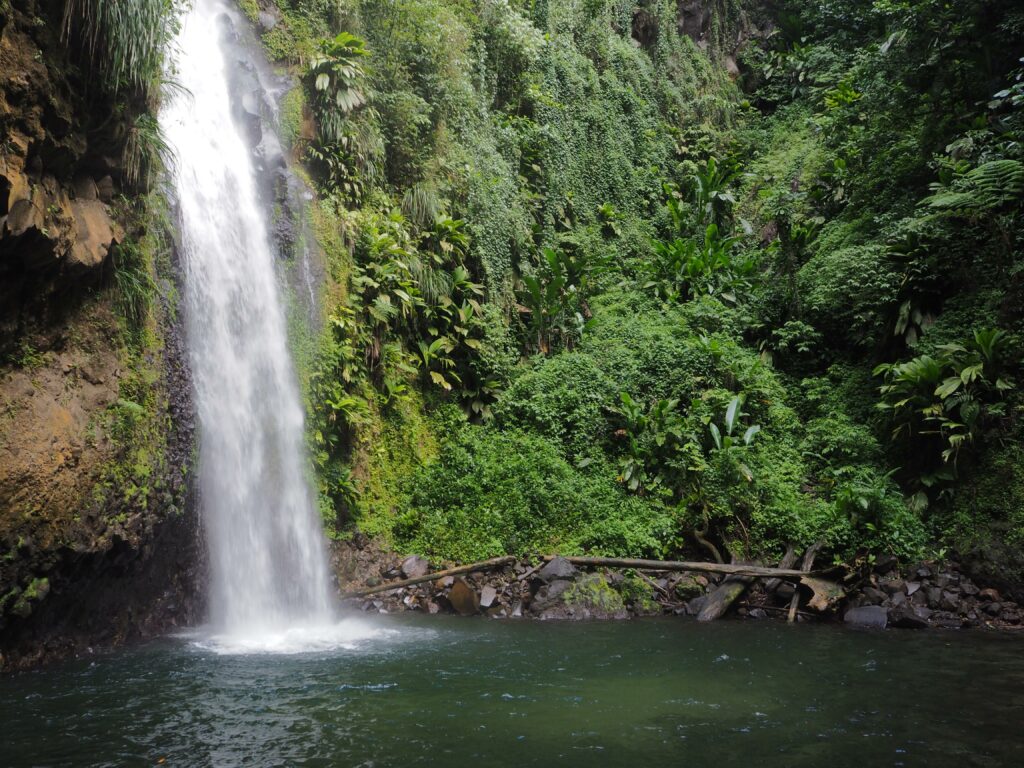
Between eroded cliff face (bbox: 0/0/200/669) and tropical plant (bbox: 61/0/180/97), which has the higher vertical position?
tropical plant (bbox: 61/0/180/97)

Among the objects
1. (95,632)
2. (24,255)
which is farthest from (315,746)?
(24,255)

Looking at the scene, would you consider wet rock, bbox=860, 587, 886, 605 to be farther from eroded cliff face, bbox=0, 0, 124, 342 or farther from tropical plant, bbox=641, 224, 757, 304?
eroded cliff face, bbox=0, 0, 124, 342

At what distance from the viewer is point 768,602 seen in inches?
388

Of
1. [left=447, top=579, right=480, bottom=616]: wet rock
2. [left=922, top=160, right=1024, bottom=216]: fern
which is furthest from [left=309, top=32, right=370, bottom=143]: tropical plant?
[left=922, top=160, right=1024, bottom=216]: fern

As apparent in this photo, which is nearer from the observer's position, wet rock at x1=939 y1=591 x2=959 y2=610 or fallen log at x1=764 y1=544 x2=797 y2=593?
wet rock at x1=939 y1=591 x2=959 y2=610

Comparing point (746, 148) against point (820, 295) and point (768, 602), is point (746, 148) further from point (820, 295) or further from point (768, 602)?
point (768, 602)

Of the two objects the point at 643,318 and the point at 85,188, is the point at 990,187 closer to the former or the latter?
the point at 643,318

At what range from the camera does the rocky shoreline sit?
8922 millimetres

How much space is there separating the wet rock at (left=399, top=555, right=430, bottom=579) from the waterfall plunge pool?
2.56 metres

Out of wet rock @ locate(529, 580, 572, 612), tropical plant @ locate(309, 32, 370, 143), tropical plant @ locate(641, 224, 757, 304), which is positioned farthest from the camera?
tropical plant @ locate(641, 224, 757, 304)

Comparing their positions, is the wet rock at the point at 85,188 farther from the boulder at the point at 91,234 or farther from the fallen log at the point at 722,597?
the fallen log at the point at 722,597

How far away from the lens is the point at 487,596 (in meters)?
10.1

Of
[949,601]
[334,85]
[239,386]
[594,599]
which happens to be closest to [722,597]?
[594,599]

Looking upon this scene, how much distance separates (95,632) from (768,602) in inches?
322
